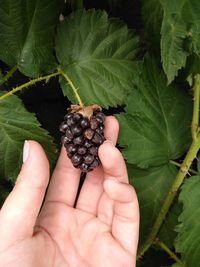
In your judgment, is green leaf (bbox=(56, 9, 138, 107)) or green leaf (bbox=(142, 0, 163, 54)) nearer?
green leaf (bbox=(142, 0, 163, 54))

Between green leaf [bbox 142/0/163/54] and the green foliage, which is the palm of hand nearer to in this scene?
the green foliage

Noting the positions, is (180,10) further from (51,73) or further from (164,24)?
(51,73)

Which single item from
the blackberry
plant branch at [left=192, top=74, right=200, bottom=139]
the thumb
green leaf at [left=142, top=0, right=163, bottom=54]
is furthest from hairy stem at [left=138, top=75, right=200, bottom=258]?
the thumb

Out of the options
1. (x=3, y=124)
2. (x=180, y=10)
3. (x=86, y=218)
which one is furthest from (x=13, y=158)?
(x=180, y=10)

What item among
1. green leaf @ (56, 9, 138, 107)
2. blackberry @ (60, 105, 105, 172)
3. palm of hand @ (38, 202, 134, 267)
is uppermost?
green leaf @ (56, 9, 138, 107)

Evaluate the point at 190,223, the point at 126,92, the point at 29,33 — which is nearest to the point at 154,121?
the point at 126,92

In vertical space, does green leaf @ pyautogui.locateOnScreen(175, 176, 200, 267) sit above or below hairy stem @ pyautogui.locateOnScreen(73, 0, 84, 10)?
below

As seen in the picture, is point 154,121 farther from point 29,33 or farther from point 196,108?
point 29,33
